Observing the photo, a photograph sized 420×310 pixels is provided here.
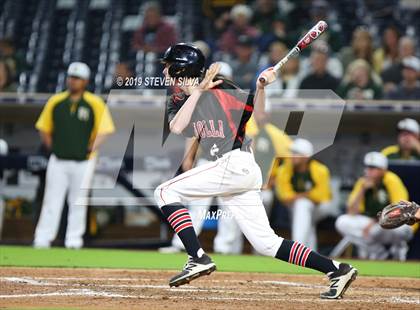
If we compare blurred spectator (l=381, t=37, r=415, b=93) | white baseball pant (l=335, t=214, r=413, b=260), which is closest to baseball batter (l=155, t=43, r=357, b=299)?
white baseball pant (l=335, t=214, r=413, b=260)

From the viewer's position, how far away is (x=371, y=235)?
34.7 ft

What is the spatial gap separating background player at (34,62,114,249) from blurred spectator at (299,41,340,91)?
293cm

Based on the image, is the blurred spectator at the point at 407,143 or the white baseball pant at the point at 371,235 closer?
the white baseball pant at the point at 371,235

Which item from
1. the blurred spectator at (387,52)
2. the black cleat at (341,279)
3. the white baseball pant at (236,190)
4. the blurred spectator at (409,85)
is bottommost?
the black cleat at (341,279)

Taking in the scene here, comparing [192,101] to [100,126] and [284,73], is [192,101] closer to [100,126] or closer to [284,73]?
[100,126]

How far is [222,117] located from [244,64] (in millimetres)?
6636

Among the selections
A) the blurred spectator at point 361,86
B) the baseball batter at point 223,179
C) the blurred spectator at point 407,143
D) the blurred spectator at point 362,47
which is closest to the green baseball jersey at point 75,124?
the blurred spectator at point 361,86

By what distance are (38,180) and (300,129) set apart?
11.0ft

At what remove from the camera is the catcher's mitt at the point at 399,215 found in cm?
676

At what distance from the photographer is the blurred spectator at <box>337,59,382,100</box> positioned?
11906 mm

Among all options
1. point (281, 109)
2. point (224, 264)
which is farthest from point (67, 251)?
point (281, 109)

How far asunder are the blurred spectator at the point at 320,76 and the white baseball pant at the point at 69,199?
3.22 meters

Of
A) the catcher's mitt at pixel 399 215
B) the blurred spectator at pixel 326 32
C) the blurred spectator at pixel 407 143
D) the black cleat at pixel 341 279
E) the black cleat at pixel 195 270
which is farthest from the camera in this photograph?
the blurred spectator at pixel 326 32

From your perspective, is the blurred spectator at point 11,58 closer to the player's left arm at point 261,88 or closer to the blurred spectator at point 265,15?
the blurred spectator at point 265,15
